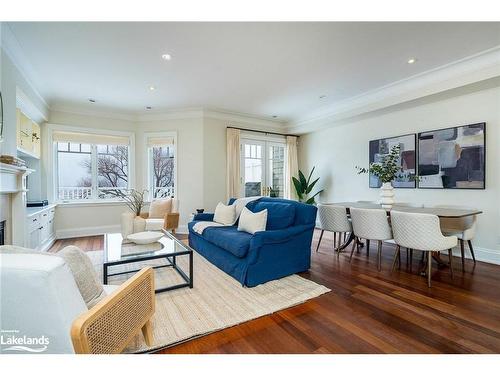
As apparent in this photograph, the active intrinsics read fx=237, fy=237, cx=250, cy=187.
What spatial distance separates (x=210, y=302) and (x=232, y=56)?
292 centimetres

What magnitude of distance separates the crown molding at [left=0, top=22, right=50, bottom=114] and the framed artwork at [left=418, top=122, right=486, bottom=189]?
5753 millimetres

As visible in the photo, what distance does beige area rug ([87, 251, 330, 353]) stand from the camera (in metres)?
1.83

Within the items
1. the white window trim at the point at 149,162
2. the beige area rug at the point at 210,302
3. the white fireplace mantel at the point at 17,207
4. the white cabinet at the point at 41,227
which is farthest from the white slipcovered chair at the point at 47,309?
the white window trim at the point at 149,162

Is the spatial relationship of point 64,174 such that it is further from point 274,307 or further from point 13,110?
point 274,307

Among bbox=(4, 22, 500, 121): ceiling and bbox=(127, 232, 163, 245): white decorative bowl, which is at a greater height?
bbox=(4, 22, 500, 121): ceiling

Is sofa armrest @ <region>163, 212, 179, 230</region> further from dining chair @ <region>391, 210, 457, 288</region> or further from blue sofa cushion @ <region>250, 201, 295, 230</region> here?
dining chair @ <region>391, 210, 457, 288</region>

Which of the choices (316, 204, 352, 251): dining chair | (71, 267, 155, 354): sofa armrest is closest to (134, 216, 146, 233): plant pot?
(71, 267, 155, 354): sofa armrest

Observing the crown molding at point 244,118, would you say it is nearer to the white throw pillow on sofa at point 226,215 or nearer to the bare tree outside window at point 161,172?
the bare tree outside window at point 161,172

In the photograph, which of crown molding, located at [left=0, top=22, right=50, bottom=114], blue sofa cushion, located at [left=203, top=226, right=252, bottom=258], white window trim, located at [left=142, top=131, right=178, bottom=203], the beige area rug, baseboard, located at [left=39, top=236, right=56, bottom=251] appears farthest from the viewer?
white window trim, located at [left=142, top=131, right=178, bottom=203]

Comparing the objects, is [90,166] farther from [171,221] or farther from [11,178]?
[11,178]

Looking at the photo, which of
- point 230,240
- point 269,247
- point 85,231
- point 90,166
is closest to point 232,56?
point 230,240

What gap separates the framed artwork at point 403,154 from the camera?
164 inches

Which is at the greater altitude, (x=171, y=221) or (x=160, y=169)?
(x=160, y=169)

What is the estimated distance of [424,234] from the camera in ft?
8.79
